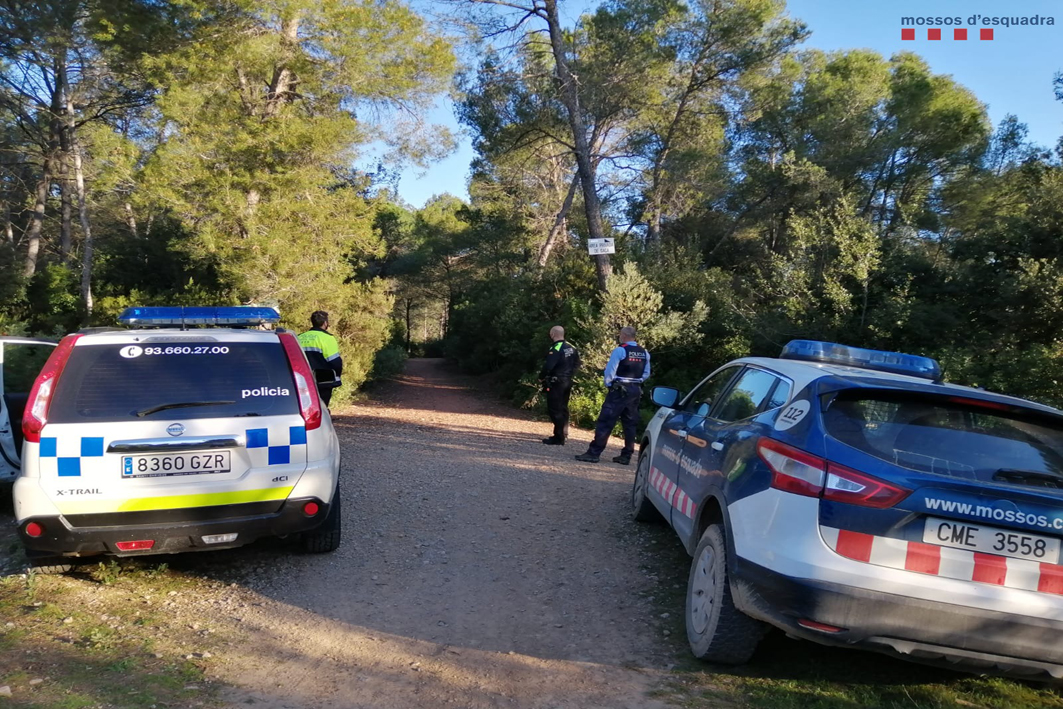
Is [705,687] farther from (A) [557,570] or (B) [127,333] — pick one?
(B) [127,333]

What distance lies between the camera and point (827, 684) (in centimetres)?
359

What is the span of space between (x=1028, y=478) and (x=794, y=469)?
3.25 ft

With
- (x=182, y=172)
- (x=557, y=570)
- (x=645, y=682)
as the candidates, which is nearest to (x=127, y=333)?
(x=557, y=570)

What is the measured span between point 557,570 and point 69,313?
60.4 ft

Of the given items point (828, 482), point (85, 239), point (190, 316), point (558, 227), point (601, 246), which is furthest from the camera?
point (558, 227)

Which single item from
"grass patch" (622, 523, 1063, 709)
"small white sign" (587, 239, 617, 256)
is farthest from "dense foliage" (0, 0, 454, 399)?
"grass patch" (622, 523, 1063, 709)

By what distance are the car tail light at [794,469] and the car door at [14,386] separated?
18.6 ft

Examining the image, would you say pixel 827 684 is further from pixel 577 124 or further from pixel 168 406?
pixel 577 124

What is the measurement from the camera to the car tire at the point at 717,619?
3541 millimetres

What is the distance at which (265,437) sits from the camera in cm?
445

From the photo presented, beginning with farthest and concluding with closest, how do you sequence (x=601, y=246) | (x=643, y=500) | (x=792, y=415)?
(x=601, y=246), (x=643, y=500), (x=792, y=415)

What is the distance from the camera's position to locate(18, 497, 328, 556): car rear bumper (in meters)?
4.11

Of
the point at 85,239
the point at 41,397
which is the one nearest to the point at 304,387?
the point at 41,397

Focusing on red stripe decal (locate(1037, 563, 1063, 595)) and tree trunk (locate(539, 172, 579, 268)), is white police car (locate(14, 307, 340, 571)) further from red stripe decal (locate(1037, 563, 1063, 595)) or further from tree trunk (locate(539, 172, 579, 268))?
tree trunk (locate(539, 172, 579, 268))
